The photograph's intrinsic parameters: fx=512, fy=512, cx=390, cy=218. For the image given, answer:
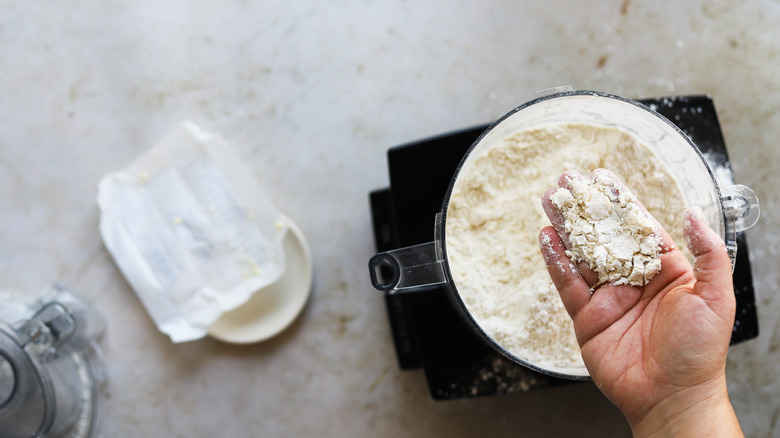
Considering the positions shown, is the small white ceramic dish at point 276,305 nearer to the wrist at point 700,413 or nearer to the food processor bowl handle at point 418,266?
the food processor bowl handle at point 418,266

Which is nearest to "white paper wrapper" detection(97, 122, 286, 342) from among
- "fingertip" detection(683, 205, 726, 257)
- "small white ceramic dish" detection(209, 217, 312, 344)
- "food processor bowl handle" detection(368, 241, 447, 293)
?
"small white ceramic dish" detection(209, 217, 312, 344)

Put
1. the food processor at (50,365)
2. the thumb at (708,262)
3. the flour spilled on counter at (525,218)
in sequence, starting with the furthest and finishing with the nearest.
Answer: the food processor at (50,365) < the flour spilled on counter at (525,218) < the thumb at (708,262)

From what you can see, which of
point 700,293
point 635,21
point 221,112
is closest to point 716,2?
point 635,21

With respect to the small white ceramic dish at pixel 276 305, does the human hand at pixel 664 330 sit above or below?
above

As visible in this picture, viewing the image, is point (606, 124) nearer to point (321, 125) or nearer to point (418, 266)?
point (418, 266)

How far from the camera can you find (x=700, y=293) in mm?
529

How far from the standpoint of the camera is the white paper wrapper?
0.94m

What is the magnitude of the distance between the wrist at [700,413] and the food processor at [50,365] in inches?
37.3

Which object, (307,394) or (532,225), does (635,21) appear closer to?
(532,225)

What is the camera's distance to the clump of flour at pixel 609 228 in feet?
1.78

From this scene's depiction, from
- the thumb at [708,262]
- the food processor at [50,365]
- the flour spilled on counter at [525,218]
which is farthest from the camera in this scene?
the food processor at [50,365]

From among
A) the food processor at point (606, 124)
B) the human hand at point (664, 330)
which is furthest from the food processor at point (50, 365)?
the human hand at point (664, 330)

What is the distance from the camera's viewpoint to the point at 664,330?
54 centimetres

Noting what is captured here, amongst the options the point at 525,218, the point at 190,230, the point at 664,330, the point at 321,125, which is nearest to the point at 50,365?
the point at 190,230
